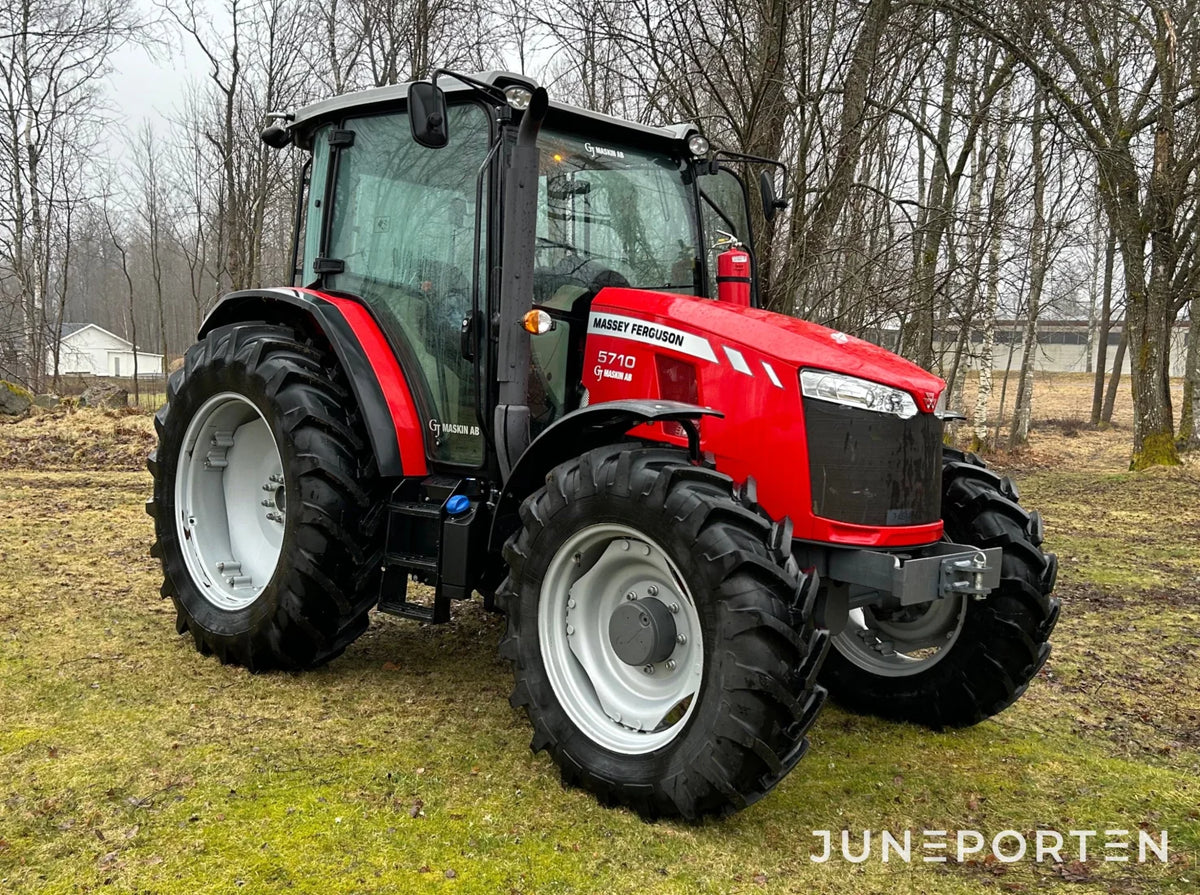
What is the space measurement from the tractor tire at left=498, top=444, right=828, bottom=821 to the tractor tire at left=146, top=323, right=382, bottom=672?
3.43 ft

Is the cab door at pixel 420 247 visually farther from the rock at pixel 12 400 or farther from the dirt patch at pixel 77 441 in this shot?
the rock at pixel 12 400

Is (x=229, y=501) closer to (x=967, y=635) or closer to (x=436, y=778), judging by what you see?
(x=436, y=778)

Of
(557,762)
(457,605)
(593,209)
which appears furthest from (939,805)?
(457,605)

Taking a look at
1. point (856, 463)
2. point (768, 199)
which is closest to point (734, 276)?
point (768, 199)

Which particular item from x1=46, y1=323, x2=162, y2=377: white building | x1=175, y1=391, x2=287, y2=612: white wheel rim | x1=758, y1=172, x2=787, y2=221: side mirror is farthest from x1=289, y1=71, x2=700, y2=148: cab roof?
x1=46, y1=323, x2=162, y2=377: white building

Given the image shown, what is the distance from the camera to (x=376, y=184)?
467 cm

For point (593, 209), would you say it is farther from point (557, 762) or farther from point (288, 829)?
point (288, 829)

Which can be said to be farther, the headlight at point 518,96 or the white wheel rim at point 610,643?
the headlight at point 518,96

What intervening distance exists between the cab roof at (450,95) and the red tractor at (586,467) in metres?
0.02

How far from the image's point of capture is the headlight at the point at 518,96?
153 inches

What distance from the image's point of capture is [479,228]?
13.4ft

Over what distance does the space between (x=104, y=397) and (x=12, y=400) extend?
251cm

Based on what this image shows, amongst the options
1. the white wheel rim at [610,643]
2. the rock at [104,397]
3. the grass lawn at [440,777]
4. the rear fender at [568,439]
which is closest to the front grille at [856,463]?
the rear fender at [568,439]

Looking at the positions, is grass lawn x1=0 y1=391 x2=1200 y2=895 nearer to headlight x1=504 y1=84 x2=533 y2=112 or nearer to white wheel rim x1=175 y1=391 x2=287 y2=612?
white wheel rim x1=175 y1=391 x2=287 y2=612
